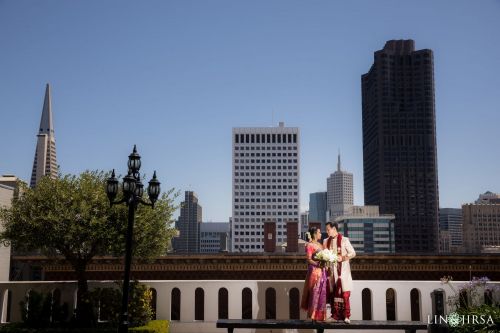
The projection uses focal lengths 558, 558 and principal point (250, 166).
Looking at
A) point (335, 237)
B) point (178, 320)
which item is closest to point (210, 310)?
point (178, 320)

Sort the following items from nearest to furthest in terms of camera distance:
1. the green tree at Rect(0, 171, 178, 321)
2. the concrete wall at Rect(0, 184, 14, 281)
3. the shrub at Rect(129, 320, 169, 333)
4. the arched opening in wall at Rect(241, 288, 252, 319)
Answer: the shrub at Rect(129, 320, 169, 333)
the arched opening in wall at Rect(241, 288, 252, 319)
the green tree at Rect(0, 171, 178, 321)
the concrete wall at Rect(0, 184, 14, 281)

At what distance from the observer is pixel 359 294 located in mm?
12031

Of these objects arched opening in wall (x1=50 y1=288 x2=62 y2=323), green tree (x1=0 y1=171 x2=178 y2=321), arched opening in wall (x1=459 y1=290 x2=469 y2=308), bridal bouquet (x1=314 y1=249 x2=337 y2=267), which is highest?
green tree (x1=0 y1=171 x2=178 y2=321)

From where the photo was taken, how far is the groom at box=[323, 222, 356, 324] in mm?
10680

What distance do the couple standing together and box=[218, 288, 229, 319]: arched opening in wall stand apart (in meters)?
2.21

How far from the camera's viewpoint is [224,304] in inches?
496

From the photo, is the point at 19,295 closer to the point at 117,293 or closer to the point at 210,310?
the point at 117,293

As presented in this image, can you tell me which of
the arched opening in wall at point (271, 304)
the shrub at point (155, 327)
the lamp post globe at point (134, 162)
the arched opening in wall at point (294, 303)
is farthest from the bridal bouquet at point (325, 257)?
the lamp post globe at point (134, 162)

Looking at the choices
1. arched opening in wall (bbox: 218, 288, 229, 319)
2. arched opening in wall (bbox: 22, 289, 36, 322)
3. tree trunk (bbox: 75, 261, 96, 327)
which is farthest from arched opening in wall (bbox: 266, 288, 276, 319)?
arched opening in wall (bbox: 22, 289, 36, 322)

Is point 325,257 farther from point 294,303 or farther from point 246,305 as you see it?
point 246,305

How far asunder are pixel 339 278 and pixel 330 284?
0.21 meters

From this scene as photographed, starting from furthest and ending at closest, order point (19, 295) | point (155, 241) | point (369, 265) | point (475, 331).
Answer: point (369, 265), point (155, 241), point (19, 295), point (475, 331)

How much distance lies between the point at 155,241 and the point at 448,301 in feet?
25.5

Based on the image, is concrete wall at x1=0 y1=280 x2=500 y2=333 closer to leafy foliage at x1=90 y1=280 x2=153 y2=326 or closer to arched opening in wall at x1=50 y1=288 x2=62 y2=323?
arched opening in wall at x1=50 y1=288 x2=62 y2=323
